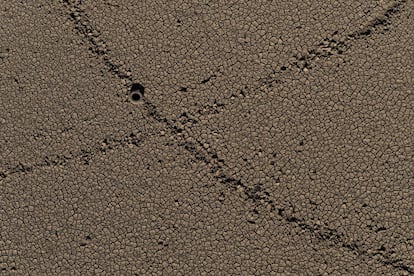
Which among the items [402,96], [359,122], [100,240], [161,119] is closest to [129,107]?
[161,119]

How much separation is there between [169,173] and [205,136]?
38 cm

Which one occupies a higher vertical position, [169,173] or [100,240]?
[169,173]

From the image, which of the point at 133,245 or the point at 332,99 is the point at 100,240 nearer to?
the point at 133,245

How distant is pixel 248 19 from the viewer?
11.7 ft

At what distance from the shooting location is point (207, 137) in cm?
353

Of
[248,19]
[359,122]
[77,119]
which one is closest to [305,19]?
[248,19]

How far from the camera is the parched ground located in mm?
3436

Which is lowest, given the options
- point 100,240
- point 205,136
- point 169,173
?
point 100,240

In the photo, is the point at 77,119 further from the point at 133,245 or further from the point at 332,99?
the point at 332,99

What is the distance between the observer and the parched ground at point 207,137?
3.44 meters

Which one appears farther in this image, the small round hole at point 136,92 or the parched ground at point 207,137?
the small round hole at point 136,92

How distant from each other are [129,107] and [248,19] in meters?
1.10

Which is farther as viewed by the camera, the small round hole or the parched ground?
the small round hole

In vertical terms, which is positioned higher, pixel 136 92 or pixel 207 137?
pixel 136 92
